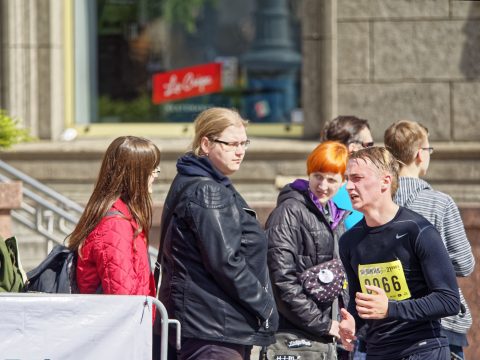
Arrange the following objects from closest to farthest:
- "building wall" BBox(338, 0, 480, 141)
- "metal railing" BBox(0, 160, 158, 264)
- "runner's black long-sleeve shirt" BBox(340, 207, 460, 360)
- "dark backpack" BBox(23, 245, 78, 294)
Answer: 1. "runner's black long-sleeve shirt" BBox(340, 207, 460, 360)
2. "dark backpack" BBox(23, 245, 78, 294)
3. "metal railing" BBox(0, 160, 158, 264)
4. "building wall" BBox(338, 0, 480, 141)

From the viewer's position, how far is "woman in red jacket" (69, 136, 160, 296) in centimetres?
496

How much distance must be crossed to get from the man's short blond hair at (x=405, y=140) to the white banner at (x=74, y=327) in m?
1.88

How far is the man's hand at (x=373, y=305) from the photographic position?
4516mm

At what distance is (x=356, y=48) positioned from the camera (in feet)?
35.8

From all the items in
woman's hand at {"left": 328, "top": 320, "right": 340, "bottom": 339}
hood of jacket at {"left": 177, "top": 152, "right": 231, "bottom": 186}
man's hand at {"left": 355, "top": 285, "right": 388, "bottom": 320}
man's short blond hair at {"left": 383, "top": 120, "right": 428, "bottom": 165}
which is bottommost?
woman's hand at {"left": 328, "top": 320, "right": 340, "bottom": 339}

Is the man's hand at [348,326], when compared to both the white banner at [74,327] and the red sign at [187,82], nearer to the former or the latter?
the white banner at [74,327]

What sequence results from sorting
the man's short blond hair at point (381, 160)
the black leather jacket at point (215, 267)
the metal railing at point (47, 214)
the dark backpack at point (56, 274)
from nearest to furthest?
the man's short blond hair at point (381, 160), the black leather jacket at point (215, 267), the dark backpack at point (56, 274), the metal railing at point (47, 214)

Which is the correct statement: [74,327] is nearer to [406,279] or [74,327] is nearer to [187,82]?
[406,279]

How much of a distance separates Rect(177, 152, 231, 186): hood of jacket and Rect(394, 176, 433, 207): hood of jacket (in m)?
1.06

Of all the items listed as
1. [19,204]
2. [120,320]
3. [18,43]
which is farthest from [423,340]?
[18,43]

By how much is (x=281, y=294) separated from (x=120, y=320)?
1.20m

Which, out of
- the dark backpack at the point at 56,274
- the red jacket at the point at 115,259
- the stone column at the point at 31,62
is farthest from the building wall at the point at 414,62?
the dark backpack at the point at 56,274

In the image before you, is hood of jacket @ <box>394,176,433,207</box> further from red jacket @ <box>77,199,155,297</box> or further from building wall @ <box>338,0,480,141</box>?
building wall @ <box>338,0,480,141</box>

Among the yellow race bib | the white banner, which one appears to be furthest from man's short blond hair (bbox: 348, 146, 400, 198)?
the white banner
